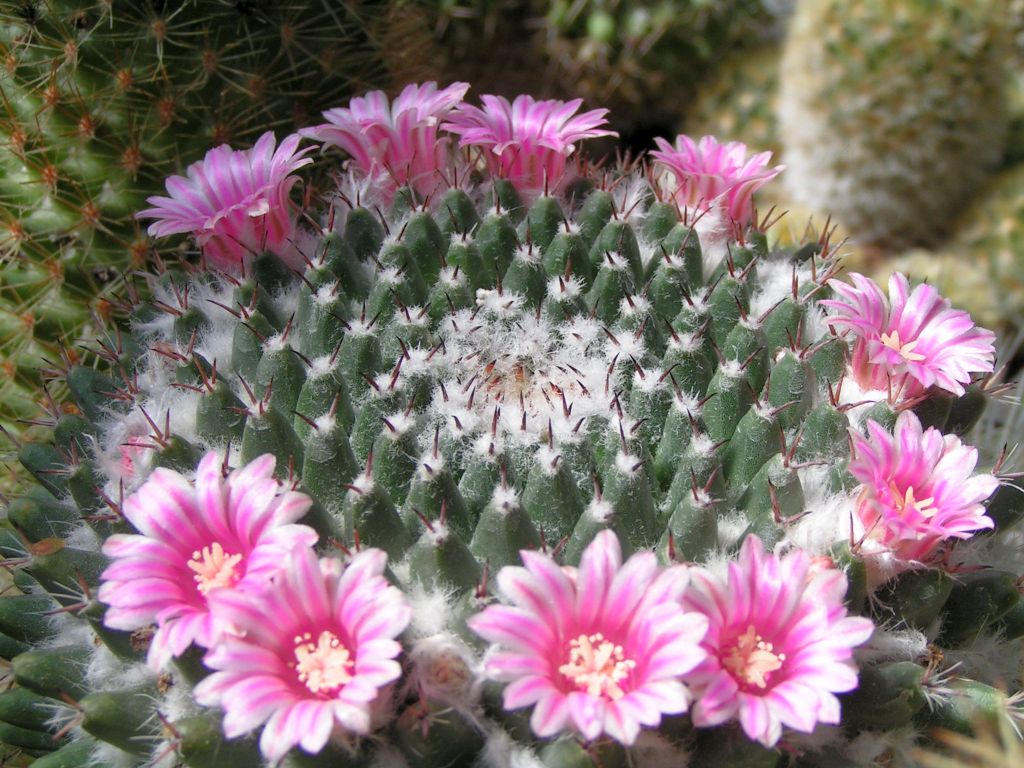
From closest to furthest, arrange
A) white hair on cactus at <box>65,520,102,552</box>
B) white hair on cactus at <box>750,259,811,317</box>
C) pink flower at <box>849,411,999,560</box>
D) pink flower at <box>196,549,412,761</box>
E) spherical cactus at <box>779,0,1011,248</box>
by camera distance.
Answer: pink flower at <box>196,549,412,761</box>
pink flower at <box>849,411,999,560</box>
white hair on cactus at <box>65,520,102,552</box>
white hair on cactus at <box>750,259,811,317</box>
spherical cactus at <box>779,0,1011,248</box>

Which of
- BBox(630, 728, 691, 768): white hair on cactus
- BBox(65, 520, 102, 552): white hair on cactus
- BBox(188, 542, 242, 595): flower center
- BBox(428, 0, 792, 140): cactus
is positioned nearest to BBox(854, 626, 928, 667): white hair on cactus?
BBox(630, 728, 691, 768): white hair on cactus

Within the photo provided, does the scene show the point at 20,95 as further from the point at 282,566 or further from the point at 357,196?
the point at 282,566

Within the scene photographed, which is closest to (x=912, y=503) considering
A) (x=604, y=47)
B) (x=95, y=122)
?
(x=95, y=122)

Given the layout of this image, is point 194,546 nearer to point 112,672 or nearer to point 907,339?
point 112,672

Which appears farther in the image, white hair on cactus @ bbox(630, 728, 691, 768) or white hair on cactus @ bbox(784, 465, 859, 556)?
white hair on cactus @ bbox(784, 465, 859, 556)

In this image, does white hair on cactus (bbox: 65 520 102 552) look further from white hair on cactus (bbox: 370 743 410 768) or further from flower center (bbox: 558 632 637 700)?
flower center (bbox: 558 632 637 700)

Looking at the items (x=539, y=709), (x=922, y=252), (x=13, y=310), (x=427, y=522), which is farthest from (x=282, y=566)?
(x=922, y=252)

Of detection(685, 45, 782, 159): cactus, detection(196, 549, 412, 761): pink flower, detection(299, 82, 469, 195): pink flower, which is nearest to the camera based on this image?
detection(196, 549, 412, 761): pink flower
